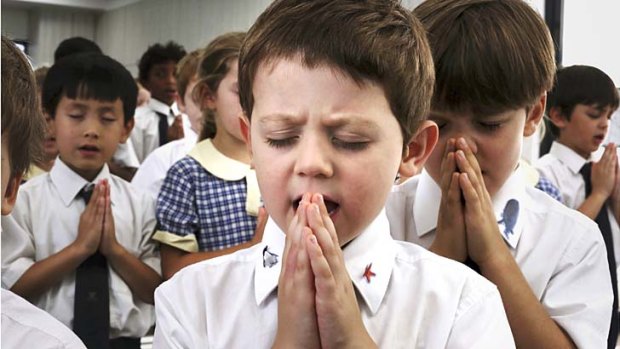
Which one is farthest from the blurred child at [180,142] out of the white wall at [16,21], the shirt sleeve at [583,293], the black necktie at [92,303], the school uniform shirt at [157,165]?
the shirt sleeve at [583,293]

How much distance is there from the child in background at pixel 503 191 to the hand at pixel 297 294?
19 cm

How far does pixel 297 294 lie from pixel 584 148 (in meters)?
0.48

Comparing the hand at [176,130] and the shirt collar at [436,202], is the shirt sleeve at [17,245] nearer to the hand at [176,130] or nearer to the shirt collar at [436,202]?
the hand at [176,130]

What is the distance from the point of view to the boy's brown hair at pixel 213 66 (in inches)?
36.3

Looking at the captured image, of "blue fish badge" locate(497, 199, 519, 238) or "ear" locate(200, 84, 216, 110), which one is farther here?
"ear" locate(200, 84, 216, 110)

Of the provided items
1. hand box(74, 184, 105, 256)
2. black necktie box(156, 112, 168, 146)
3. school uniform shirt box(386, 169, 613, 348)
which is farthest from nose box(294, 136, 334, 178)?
black necktie box(156, 112, 168, 146)

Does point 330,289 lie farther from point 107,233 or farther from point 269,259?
point 107,233

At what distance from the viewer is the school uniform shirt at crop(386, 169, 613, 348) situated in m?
0.64

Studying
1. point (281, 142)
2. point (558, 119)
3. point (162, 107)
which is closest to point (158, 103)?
point (162, 107)

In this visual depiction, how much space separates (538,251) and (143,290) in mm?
412

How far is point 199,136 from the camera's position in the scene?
1.02 metres

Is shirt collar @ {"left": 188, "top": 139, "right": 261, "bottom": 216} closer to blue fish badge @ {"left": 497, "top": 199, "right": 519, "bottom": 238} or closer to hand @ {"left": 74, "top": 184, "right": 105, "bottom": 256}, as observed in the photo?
hand @ {"left": 74, "top": 184, "right": 105, "bottom": 256}

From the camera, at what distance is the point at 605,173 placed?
84 centimetres

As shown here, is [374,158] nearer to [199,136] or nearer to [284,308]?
[284,308]
